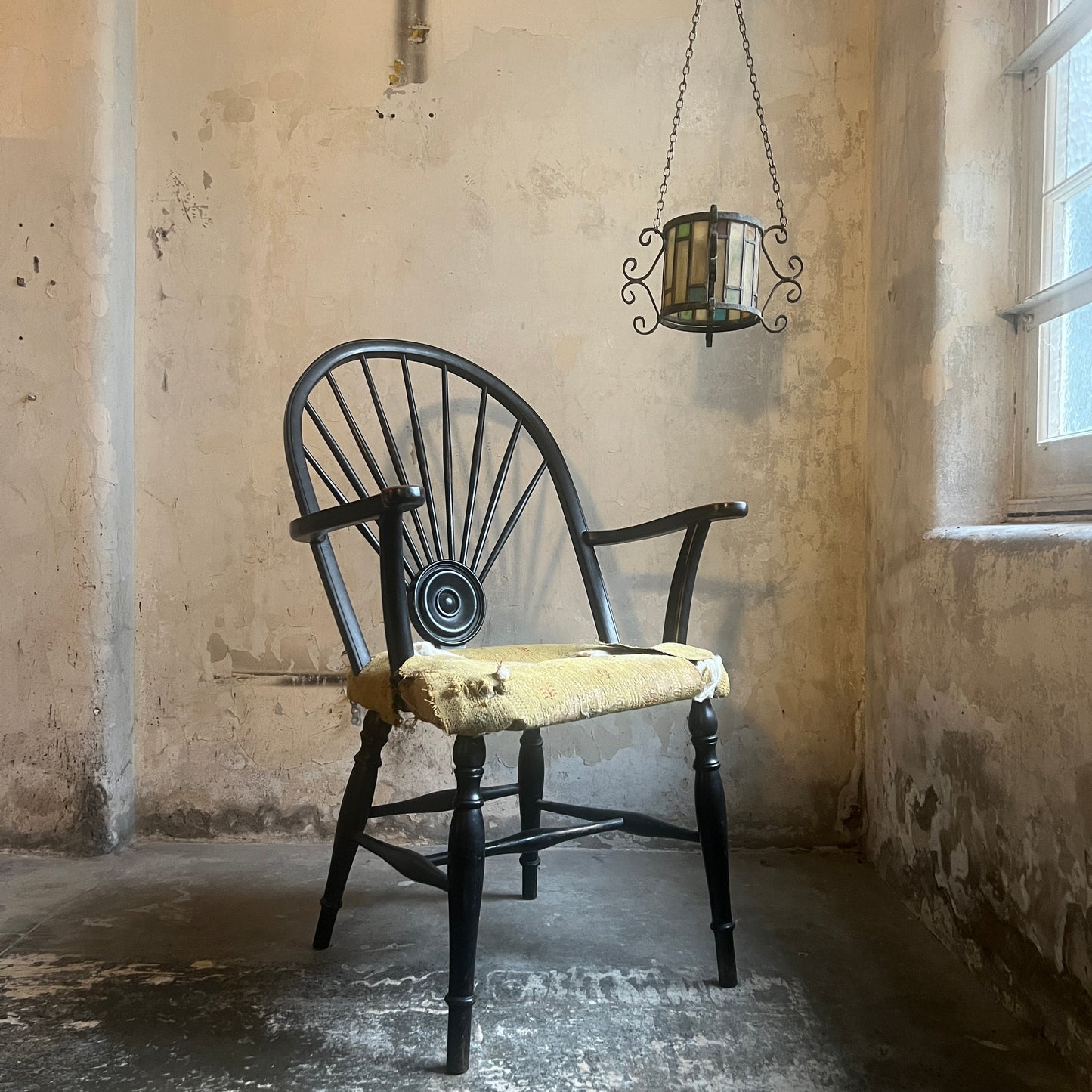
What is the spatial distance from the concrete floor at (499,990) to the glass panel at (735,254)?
4.11 ft

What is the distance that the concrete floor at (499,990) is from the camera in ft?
3.85

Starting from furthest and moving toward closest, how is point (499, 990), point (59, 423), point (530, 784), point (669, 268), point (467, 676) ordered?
point (59, 423) → point (669, 268) → point (530, 784) → point (499, 990) → point (467, 676)

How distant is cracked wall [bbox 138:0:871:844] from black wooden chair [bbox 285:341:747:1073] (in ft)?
1.20

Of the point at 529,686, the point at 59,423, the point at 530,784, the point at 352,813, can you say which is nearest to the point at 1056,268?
the point at 529,686

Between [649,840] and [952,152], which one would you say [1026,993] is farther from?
[952,152]

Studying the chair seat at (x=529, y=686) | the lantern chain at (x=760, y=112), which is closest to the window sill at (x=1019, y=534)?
the chair seat at (x=529, y=686)

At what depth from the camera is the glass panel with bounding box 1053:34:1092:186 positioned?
1.59 metres

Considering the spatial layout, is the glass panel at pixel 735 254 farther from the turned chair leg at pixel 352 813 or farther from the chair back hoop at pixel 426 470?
the turned chair leg at pixel 352 813

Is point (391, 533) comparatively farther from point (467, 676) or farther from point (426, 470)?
point (426, 470)

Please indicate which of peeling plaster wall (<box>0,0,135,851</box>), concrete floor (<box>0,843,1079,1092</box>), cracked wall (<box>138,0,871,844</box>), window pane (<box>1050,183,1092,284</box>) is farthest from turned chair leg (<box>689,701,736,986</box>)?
peeling plaster wall (<box>0,0,135,851</box>)

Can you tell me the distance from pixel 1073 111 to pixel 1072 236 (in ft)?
0.77

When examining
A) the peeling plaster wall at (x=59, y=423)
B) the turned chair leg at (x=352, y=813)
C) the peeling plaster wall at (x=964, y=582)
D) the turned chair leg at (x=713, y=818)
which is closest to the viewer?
the peeling plaster wall at (x=964, y=582)

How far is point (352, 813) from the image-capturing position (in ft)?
5.00

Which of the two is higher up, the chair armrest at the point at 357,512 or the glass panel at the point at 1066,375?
the glass panel at the point at 1066,375
